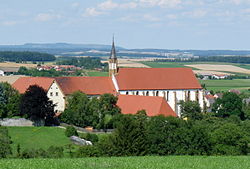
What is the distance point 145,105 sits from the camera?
63469mm

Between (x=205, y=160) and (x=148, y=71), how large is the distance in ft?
150

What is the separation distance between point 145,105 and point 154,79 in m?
11.0

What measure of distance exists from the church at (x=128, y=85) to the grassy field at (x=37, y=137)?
9479 millimetres

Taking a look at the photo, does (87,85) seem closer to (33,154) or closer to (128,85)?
(128,85)

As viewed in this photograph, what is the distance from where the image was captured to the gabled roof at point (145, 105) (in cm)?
6159

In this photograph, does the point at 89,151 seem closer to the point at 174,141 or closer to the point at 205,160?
the point at 174,141

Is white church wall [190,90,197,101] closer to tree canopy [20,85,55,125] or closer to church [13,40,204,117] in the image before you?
church [13,40,204,117]

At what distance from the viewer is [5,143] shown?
39.6m

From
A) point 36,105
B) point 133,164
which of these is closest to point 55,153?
point 133,164

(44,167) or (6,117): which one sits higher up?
(44,167)

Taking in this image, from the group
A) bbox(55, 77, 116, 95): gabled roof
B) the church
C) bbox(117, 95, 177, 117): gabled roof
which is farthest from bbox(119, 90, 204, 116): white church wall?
bbox(117, 95, 177, 117): gabled roof

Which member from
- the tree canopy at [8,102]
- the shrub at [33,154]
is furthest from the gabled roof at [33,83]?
the shrub at [33,154]

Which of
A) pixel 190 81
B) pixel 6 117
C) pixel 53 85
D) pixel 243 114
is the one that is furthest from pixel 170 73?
pixel 6 117

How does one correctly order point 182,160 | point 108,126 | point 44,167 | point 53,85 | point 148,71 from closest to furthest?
point 44,167, point 182,160, point 108,126, point 53,85, point 148,71
